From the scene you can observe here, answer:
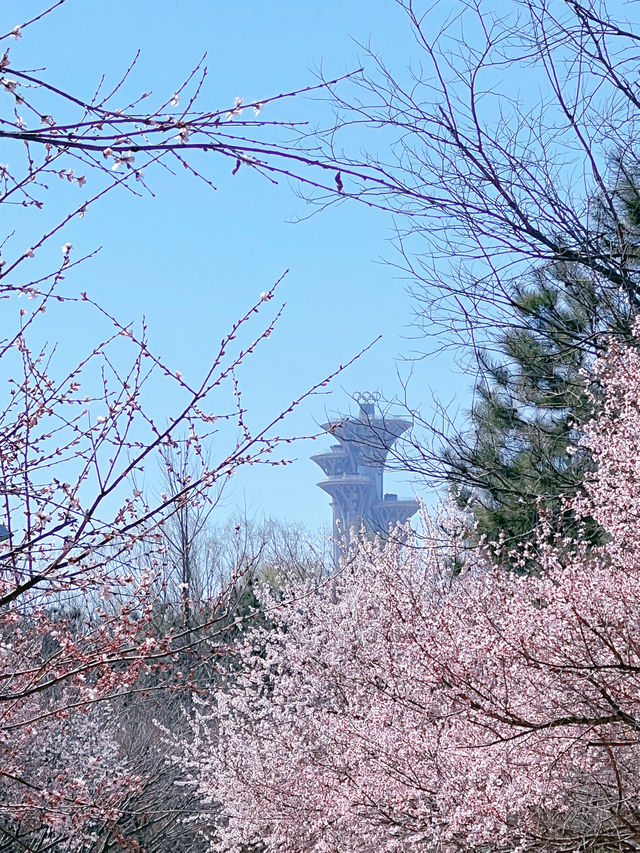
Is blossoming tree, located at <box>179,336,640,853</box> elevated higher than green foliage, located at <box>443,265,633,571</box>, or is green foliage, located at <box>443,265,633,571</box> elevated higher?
green foliage, located at <box>443,265,633,571</box>

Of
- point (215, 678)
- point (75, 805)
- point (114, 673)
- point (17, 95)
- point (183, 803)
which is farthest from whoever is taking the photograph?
point (215, 678)

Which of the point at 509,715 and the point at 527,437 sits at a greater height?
the point at 527,437

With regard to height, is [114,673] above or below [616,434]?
below

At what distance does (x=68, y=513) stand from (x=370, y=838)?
409 cm

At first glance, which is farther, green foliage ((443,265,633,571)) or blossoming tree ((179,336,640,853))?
green foliage ((443,265,633,571))

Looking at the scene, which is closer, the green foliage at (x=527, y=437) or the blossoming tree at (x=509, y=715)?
the blossoming tree at (x=509, y=715)

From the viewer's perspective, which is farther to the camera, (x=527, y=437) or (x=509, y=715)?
(x=527, y=437)

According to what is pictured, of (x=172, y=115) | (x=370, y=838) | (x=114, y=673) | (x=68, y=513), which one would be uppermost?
(x=172, y=115)

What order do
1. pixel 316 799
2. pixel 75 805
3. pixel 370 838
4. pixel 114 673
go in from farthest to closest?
pixel 316 799, pixel 370 838, pixel 75 805, pixel 114 673

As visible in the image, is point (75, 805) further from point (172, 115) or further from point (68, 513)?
point (172, 115)

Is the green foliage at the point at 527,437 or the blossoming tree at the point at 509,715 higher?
the green foliage at the point at 527,437

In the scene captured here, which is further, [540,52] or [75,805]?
[540,52]

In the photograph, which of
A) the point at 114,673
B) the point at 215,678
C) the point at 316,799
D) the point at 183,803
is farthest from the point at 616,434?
the point at 215,678

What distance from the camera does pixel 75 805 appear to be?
365 cm
